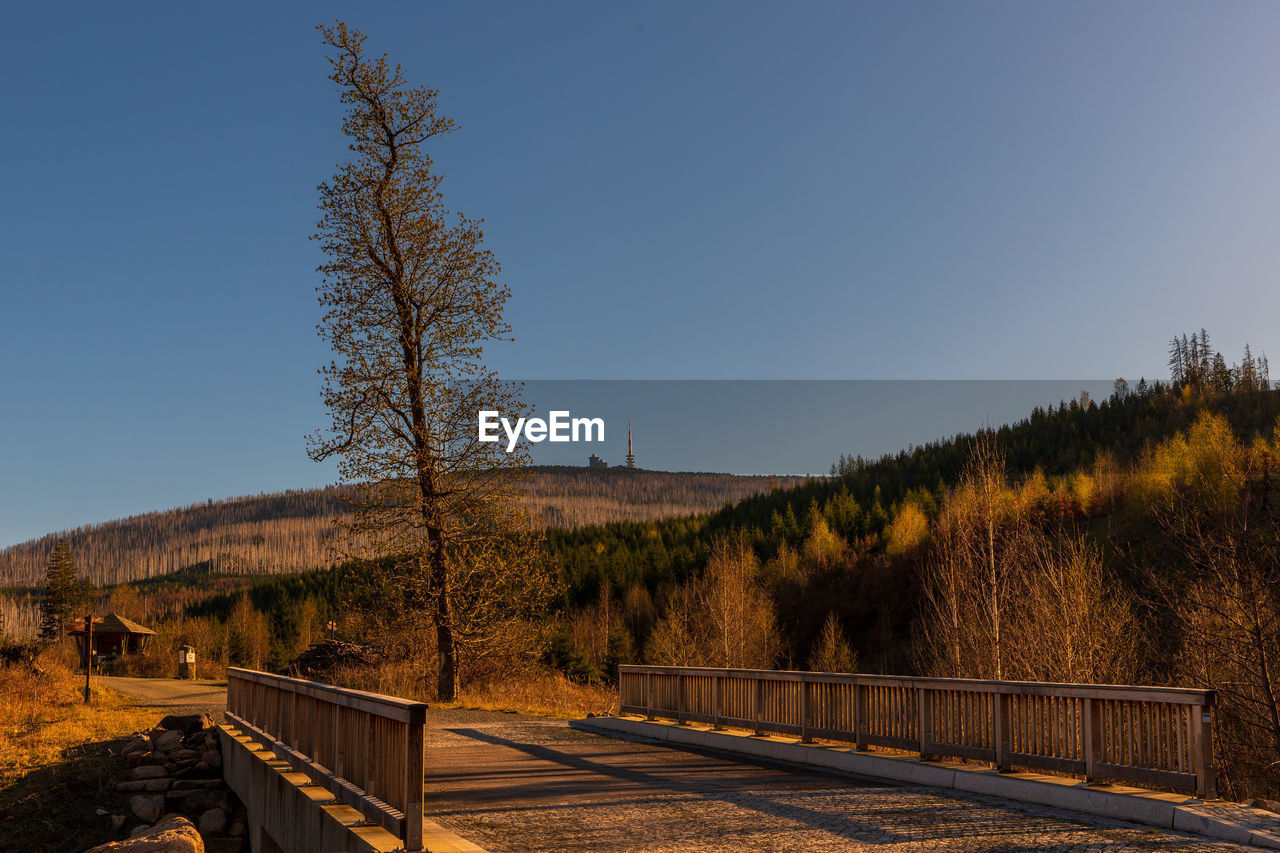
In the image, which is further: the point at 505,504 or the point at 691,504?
the point at 691,504

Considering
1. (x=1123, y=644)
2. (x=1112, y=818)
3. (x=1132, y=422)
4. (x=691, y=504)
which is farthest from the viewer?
(x=691, y=504)

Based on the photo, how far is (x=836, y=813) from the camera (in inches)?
314

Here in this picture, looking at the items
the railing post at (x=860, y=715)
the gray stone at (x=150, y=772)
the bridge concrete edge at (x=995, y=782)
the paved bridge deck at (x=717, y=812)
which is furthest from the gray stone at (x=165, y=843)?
the railing post at (x=860, y=715)

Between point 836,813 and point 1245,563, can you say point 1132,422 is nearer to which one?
point 1245,563

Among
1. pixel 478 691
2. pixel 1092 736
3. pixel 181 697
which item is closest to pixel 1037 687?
pixel 1092 736

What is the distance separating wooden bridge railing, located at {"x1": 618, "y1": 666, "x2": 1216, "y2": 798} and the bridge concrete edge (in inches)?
7.0

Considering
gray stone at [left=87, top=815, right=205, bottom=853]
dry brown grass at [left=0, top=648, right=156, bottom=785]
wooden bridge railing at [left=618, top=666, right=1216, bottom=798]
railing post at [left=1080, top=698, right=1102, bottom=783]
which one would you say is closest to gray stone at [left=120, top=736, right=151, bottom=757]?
dry brown grass at [left=0, top=648, right=156, bottom=785]

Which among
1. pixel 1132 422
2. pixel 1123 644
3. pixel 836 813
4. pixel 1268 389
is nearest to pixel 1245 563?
pixel 1123 644

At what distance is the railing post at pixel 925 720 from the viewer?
10.5 meters

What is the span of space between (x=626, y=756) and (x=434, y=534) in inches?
527

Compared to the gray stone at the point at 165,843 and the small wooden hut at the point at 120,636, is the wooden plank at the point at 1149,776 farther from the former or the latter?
the small wooden hut at the point at 120,636

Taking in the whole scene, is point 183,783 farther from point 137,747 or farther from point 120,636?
point 120,636

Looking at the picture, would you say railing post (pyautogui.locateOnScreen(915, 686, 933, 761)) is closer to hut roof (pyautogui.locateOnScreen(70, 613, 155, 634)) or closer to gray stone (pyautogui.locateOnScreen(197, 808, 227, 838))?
gray stone (pyautogui.locateOnScreen(197, 808, 227, 838))

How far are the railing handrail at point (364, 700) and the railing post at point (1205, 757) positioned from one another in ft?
20.3
